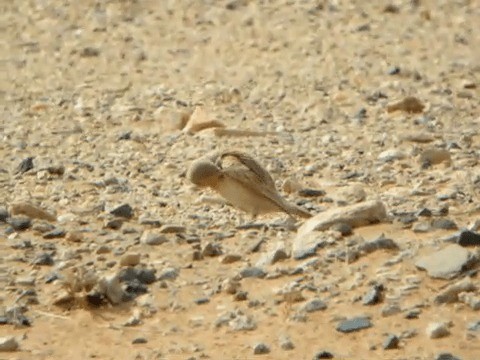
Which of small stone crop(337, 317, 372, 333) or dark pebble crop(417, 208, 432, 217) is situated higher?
dark pebble crop(417, 208, 432, 217)

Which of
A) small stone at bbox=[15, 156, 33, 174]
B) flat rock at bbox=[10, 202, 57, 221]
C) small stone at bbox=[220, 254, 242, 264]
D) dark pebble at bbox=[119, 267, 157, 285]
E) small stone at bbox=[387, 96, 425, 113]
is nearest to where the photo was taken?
dark pebble at bbox=[119, 267, 157, 285]

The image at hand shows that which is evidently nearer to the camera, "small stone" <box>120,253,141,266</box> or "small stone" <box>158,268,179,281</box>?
"small stone" <box>158,268,179,281</box>

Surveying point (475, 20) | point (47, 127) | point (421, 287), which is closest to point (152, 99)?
point (47, 127)

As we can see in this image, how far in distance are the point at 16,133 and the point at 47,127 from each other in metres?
0.19

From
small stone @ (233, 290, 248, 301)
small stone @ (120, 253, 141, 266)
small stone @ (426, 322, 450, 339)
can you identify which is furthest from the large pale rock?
small stone @ (426, 322, 450, 339)

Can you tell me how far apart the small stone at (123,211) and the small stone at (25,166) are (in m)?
0.93

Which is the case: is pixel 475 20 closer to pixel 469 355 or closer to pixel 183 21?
pixel 183 21

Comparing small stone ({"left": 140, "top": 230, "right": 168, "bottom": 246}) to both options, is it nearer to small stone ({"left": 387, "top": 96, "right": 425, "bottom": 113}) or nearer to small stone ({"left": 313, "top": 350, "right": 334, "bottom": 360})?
small stone ({"left": 313, "top": 350, "right": 334, "bottom": 360})

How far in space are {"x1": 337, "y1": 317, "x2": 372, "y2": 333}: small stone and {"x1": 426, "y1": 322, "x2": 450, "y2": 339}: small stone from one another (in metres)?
0.20

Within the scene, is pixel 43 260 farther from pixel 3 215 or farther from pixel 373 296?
pixel 373 296

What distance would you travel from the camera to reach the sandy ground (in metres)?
4.70

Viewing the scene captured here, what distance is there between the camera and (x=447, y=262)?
4859 mm

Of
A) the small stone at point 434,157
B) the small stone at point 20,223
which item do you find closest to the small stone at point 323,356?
the small stone at point 20,223

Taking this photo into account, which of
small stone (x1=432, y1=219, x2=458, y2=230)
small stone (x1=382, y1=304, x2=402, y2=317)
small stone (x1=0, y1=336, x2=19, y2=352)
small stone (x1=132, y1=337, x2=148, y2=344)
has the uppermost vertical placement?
small stone (x1=432, y1=219, x2=458, y2=230)
